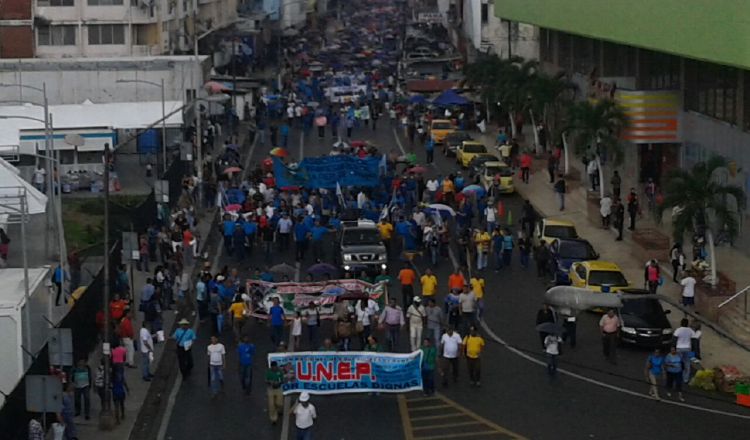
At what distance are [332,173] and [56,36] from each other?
38447mm

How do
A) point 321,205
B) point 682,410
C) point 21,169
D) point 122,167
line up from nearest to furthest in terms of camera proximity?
point 682,410 < point 321,205 < point 21,169 < point 122,167

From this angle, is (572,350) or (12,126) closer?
(572,350)

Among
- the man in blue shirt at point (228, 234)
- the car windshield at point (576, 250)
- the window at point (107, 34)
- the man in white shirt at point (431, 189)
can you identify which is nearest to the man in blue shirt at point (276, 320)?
the car windshield at point (576, 250)

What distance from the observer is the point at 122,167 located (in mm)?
65000

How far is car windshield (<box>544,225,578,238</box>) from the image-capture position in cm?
4338

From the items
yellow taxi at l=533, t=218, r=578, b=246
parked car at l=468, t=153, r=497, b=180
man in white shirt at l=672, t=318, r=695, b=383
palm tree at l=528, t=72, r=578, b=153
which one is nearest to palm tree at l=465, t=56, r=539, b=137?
palm tree at l=528, t=72, r=578, b=153

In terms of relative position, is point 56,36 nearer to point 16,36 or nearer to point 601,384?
point 16,36

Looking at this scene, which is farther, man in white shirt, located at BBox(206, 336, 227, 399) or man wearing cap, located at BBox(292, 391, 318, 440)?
man in white shirt, located at BBox(206, 336, 227, 399)

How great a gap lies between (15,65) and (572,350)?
47465 mm

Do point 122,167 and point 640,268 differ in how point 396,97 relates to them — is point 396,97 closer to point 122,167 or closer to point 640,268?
point 122,167

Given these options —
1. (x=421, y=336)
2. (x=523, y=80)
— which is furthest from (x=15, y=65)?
(x=421, y=336)

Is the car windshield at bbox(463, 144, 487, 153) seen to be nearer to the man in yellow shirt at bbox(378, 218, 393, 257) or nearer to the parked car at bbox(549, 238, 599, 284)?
the man in yellow shirt at bbox(378, 218, 393, 257)

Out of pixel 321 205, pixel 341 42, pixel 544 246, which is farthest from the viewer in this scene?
pixel 341 42

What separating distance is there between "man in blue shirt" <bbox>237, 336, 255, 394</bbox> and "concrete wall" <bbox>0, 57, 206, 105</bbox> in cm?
4516
